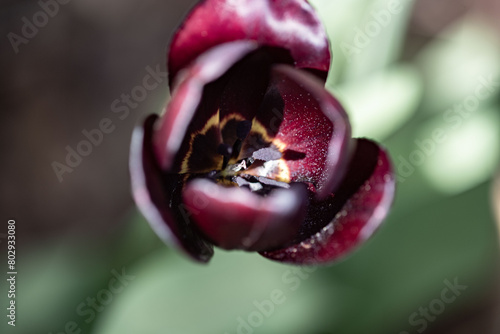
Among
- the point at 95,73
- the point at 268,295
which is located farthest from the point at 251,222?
the point at 95,73

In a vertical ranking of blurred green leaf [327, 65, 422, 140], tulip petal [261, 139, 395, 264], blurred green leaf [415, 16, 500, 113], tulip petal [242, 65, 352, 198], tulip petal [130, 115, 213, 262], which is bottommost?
blurred green leaf [415, 16, 500, 113]

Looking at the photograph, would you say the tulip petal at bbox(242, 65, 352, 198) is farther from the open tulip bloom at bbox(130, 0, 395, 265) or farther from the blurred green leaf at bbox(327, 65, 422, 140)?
the blurred green leaf at bbox(327, 65, 422, 140)

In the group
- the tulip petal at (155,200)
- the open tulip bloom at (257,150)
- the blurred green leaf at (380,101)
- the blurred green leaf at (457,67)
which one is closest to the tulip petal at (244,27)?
the open tulip bloom at (257,150)

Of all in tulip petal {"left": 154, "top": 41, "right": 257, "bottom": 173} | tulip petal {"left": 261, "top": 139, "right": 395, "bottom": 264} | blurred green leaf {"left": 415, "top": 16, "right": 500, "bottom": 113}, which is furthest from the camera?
blurred green leaf {"left": 415, "top": 16, "right": 500, "bottom": 113}

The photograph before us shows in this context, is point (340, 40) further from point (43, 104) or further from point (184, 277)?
point (43, 104)

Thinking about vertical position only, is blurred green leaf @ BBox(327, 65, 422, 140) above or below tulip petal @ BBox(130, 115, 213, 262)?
below

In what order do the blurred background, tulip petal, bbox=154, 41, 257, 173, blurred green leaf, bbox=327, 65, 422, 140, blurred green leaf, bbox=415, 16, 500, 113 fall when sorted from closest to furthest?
1. tulip petal, bbox=154, 41, 257, 173
2. the blurred background
3. blurred green leaf, bbox=327, 65, 422, 140
4. blurred green leaf, bbox=415, 16, 500, 113

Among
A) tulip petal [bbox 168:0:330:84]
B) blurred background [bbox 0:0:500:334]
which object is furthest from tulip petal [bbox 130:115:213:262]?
blurred background [bbox 0:0:500:334]

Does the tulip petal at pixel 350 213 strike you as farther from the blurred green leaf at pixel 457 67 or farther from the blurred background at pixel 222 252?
the blurred green leaf at pixel 457 67

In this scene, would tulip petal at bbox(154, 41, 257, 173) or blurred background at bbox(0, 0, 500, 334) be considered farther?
blurred background at bbox(0, 0, 500, 334)
